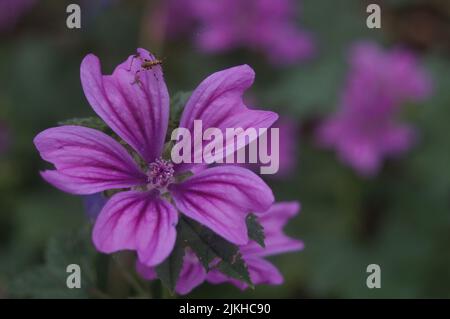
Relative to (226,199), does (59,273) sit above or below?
below

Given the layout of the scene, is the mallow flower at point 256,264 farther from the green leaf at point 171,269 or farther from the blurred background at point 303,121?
the blurred background at point 303,121

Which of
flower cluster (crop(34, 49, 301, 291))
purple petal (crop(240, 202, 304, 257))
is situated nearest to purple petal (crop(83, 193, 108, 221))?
flower cluster (crop(34, 49, 301, 291))

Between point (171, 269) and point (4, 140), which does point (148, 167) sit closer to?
point (171, 269)

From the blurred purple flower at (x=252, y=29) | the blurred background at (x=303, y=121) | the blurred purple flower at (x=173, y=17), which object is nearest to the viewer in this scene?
the blurred background at (x=303, y=121)

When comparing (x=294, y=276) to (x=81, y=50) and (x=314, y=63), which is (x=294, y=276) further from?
(x=81, y=50)

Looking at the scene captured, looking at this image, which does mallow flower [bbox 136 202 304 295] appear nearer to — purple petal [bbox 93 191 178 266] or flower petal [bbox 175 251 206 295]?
flower petal [bbox 175 251 206 295]

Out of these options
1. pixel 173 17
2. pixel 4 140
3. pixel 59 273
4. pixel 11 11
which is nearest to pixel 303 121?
pixel 173 17

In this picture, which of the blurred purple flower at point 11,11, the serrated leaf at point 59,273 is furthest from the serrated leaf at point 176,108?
the blurred purple flower at point 11,11
